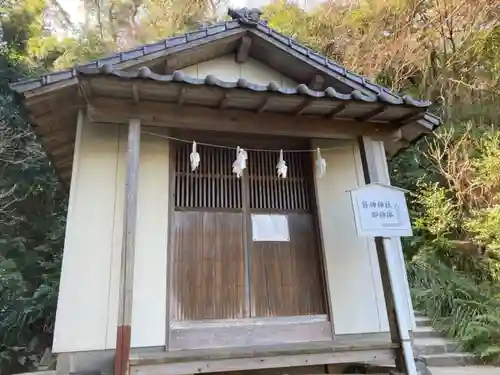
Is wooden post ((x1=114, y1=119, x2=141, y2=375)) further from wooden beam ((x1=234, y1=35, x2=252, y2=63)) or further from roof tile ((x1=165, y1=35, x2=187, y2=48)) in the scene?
wooden beam ((x1=234, y1=35, x2=252, y2=63))

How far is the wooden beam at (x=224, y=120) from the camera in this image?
4.30 metres

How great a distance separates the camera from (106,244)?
177 inches

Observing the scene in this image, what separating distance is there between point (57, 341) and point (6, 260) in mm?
7490

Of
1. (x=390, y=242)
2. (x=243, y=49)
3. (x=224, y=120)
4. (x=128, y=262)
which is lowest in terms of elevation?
(x=128, y=262)

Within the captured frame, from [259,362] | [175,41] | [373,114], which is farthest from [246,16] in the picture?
[259,362]

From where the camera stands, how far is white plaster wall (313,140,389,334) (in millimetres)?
5000

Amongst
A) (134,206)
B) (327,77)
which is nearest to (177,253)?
(134,206)

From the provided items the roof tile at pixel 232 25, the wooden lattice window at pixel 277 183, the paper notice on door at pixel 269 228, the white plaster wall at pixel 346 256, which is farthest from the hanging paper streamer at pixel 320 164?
the roof tile at pixel 232 25

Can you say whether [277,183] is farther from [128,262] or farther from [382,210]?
[128,262]

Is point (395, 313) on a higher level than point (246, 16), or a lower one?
lower

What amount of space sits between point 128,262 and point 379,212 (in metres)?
2.82

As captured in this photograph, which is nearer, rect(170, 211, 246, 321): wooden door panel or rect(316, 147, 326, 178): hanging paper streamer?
rect(170, 211, 246, 321): wooden door panel

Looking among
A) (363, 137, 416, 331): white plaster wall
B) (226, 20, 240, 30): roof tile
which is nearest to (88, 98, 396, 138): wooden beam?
(363, 137, 416, 331): white plaster wall

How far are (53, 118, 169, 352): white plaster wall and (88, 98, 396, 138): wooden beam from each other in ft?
2.15
